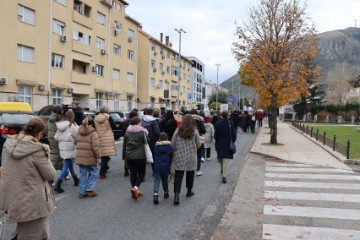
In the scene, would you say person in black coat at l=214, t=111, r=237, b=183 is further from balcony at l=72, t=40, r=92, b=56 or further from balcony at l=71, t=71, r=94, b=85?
balcony at l=72, t=40, r=92, b=56

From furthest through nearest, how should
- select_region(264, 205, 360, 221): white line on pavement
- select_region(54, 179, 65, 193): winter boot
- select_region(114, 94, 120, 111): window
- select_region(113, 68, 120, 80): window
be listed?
select_region(114, 94, 120, 111): window < select_region(113, 68, 120, 80): window < select_region(54, 179, 65, 193): winter boot < select_region(264, 205, 360, 221): white line on pavement

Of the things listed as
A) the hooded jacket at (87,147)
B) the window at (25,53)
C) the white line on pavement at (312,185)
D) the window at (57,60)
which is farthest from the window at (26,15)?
the white line on pavement at (312,185)

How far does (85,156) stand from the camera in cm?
675

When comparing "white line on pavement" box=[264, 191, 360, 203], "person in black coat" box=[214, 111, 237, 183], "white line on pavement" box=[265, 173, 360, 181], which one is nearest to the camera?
"white line on pavement" box=[264, 191, 360, 203]

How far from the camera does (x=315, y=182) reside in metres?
8.84

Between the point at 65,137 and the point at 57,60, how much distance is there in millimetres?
25222

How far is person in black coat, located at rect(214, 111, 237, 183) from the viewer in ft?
28.4

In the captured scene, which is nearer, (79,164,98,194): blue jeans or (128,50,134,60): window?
(79,164,98,194): blue jeans

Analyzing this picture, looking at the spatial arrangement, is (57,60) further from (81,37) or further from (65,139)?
(65,139)

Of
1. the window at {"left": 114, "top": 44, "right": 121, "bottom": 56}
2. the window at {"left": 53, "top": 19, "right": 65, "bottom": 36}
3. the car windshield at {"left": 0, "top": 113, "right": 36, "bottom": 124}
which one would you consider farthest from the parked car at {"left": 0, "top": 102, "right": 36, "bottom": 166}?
the window at {"left": 114, "top": 44, "right": 121, "bottom": 56}

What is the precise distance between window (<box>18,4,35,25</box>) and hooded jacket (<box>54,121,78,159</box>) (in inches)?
855

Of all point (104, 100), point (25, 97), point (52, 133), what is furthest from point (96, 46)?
point (52, 133)

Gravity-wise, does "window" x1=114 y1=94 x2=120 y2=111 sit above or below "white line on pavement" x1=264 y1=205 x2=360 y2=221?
above

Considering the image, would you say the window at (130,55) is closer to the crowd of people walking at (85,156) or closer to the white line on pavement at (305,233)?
the crowd of people walking at (85,156)
